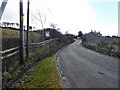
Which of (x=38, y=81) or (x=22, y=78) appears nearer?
(x=38, y=81)

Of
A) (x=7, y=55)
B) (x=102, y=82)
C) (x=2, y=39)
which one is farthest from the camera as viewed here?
(x=2, y=39)

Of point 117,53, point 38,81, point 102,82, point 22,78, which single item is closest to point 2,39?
point 22,78

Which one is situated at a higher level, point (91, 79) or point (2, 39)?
point (2, 39)

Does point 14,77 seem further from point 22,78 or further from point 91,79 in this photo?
point 91,79

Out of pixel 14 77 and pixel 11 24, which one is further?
pixel 11 24

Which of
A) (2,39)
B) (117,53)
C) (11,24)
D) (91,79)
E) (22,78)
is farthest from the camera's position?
(11,24)

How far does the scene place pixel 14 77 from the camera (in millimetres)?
15789

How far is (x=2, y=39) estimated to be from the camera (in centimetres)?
2119

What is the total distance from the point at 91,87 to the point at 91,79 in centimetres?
259

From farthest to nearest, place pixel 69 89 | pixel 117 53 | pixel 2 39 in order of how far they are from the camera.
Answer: pixel 117 53 < pixel 2 39 < pixel 69 89

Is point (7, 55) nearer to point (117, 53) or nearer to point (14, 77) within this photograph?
point (14, 77)

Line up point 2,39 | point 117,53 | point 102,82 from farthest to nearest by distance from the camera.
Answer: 1. point 117,53
2. point 2,39
3. point 102,82

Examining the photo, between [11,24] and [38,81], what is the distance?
39.2 meters

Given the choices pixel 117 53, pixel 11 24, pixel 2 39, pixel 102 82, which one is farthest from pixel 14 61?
pixel 11 24
